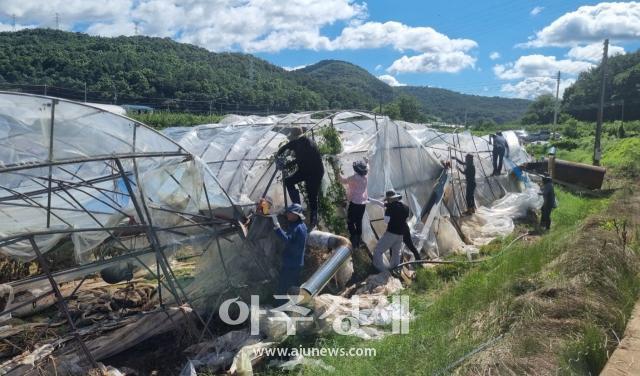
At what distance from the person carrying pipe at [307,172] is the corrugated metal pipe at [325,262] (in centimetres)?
63

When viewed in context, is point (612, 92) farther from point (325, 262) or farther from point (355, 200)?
point (325, 262)

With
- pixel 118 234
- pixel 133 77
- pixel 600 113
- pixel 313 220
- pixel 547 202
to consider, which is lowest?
pixel 547 202

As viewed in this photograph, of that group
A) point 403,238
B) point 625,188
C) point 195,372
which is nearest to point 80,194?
point 195,372

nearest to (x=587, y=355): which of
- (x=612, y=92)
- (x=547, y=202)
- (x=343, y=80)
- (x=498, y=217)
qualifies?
(x=547, y=202)

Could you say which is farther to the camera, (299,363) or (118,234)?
(118,234)

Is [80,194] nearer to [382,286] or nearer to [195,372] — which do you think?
[195,372]

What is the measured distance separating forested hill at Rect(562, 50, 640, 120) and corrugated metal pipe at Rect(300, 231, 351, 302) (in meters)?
60.5

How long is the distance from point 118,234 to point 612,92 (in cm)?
8306

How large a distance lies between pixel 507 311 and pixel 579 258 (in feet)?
5.96

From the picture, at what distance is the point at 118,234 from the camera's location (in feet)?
23.1

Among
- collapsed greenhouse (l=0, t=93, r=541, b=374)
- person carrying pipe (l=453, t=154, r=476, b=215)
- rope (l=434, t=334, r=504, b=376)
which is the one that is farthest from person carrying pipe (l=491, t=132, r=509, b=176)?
rope (l=434, t=334, r=504, b=376)

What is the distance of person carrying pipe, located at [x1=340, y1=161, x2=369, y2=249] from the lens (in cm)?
934

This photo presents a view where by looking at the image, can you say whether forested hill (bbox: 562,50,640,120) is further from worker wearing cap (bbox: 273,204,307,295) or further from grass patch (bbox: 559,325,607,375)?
grass patch (bbox: 559,325,607,375)

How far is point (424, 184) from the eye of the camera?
1216 cm
